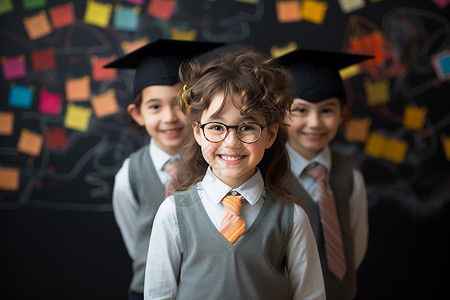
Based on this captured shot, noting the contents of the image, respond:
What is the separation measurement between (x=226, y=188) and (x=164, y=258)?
0.93ft

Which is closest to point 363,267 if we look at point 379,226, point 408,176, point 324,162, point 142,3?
point 379,226

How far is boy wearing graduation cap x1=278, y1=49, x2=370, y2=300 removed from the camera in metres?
1.72

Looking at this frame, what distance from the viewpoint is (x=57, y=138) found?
2.68 meters

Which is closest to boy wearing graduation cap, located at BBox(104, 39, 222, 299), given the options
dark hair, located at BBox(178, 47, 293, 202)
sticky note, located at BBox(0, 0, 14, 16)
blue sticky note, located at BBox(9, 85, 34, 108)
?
dark hair, located at BBox(178, 47, 293, 202)

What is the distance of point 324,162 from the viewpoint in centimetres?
185

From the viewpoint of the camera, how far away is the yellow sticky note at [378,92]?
105 inches

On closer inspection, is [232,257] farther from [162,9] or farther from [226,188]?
[162,9]

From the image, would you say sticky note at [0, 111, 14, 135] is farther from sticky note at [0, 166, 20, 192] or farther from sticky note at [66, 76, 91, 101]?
sticky note at [66, 76, 91, 101]

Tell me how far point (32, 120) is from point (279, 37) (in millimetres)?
1640

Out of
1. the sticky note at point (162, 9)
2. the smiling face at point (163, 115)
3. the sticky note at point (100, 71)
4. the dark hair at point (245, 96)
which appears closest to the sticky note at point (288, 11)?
the sticky note at point (162, 9)

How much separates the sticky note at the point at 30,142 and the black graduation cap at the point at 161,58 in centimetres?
119

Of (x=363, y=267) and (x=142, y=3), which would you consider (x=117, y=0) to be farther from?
(x=363, y=267)

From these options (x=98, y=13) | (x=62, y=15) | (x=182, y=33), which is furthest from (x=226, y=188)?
(x=62, y=15)

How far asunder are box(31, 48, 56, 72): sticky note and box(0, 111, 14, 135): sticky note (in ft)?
1.10
